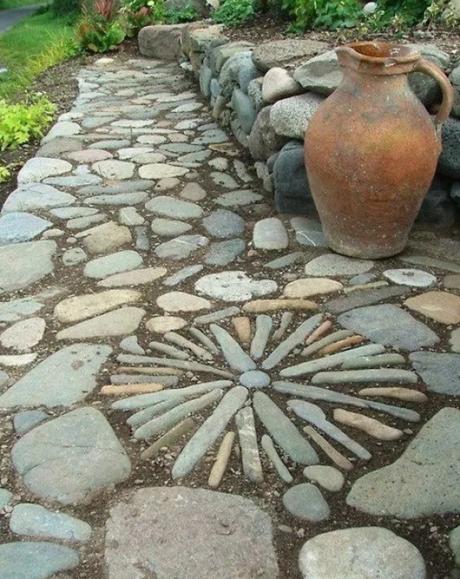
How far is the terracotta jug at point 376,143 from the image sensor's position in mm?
2975

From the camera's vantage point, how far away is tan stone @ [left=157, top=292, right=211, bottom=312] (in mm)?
2912

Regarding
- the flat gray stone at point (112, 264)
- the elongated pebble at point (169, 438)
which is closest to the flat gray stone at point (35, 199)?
the flat gray stone at point (112, 264)

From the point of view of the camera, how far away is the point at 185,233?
→ 365cm

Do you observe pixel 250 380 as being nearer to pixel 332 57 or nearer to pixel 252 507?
pixel 252 507

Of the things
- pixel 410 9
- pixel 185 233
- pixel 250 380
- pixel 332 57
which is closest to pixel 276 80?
pixel 332 57

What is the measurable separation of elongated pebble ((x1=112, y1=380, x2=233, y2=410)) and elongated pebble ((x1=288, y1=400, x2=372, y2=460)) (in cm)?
24

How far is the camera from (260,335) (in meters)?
2.70

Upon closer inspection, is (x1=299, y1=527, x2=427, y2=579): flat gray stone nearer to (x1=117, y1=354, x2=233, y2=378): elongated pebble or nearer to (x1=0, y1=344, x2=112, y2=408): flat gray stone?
(x1=117, y1=354, x2=233, y2=378): elongated pebble

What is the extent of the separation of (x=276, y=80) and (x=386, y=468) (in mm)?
2357

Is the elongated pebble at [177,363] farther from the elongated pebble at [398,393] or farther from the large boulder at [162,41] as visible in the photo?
the large boulder at [162,41]

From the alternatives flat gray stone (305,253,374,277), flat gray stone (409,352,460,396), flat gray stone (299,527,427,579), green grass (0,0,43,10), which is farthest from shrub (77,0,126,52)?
green grass (0,0,43,10)

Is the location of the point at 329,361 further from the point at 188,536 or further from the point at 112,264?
the point at 112,264

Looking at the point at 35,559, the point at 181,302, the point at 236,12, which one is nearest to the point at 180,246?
the point at 181,302

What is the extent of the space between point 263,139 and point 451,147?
1.04 metres
